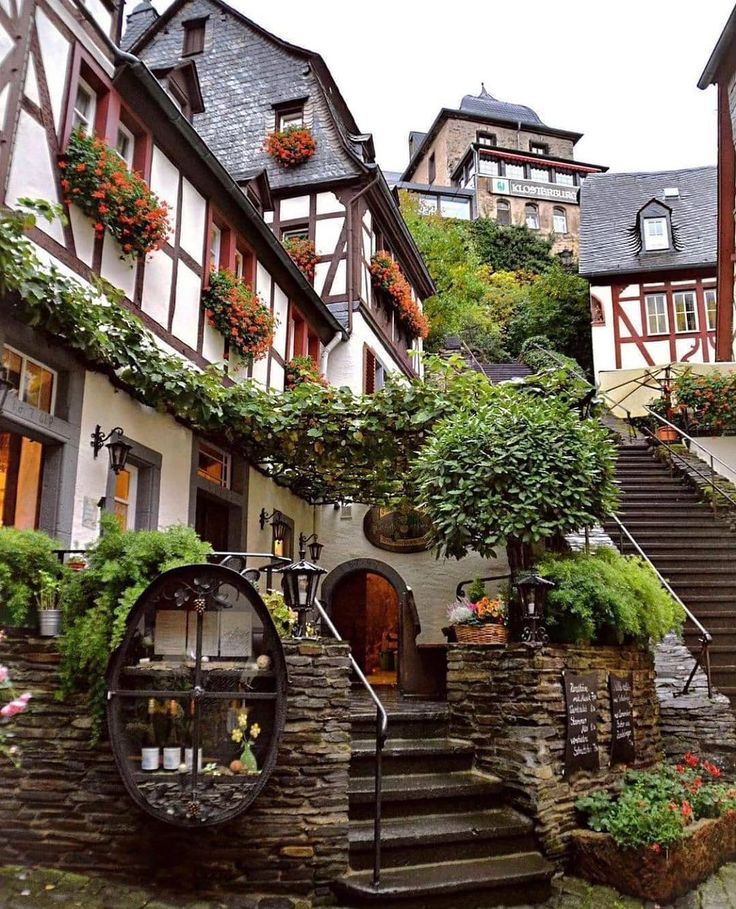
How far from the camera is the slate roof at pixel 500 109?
57500 mm

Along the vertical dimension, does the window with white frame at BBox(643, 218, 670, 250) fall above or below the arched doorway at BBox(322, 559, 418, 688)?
above

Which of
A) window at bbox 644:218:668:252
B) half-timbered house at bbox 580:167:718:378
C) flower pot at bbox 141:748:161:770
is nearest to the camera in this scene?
flower pot at bbox 141:748:161:770

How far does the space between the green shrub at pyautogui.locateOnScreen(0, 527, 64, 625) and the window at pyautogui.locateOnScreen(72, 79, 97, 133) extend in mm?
4416

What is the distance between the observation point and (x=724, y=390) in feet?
58.5

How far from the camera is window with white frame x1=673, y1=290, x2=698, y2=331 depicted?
25.8 meters

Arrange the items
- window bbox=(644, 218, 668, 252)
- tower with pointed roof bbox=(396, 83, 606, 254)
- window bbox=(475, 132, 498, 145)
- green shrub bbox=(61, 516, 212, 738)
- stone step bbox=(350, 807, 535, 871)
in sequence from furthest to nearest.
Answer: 1. window bbox=(475, 132, 498, 145)
2. tower with pointed roof bbox=(396, 83, 606, 254)
3. window bbox=(644, 218, 668, 252)
4. stone step bbox=(350, 807, 535, 871)
5. green shrub bbox=(61, 516, 212, 738)

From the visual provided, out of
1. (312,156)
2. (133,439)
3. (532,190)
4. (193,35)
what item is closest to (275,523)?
(133,439)

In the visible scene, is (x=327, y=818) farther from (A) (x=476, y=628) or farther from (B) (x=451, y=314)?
(B) (x=451, y=314)

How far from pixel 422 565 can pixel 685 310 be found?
57.3ft

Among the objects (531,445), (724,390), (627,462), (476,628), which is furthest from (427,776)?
(724,390)

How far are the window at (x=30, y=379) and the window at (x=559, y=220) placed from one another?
46.7 meters

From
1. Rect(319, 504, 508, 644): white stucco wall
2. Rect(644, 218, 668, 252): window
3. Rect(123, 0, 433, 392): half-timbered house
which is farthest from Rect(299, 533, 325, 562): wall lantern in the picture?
Rect(644, 218, 668, 252): window

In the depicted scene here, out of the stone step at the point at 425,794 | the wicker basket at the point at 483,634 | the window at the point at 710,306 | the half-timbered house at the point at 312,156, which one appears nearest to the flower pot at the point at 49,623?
the stone step at the point at 425,794

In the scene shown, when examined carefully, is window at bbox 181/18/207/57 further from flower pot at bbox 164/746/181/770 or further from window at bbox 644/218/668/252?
flower pot at bbox 164/746/181/770
